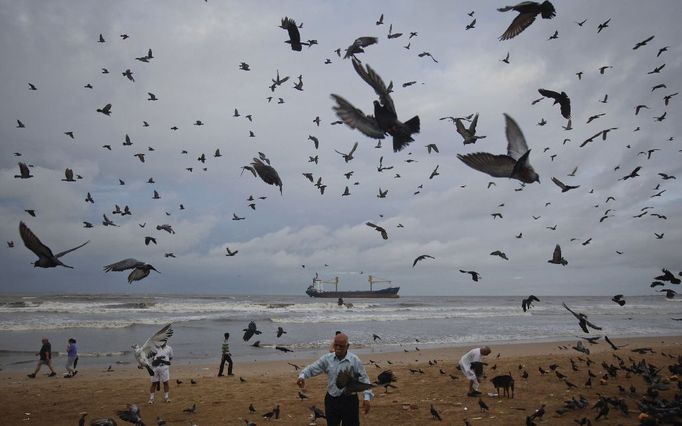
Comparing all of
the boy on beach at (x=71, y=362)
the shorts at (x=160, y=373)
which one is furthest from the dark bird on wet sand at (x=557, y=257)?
the boy on beach at (x=71, y=362)

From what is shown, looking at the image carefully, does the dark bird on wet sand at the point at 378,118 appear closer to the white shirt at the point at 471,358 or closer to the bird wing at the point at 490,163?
the bird wing at the point at 490,163

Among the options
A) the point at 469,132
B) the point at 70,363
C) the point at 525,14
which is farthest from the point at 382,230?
the point at 70,363

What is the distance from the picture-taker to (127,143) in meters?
16.2

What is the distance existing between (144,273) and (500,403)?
27.1 ft

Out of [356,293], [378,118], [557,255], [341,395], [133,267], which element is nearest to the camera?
[341,395]

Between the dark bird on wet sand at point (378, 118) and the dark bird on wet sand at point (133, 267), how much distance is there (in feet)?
14.4

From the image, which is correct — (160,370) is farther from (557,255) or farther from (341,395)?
(557,255)

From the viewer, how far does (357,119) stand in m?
6.25

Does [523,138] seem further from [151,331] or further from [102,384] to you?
[151,331]

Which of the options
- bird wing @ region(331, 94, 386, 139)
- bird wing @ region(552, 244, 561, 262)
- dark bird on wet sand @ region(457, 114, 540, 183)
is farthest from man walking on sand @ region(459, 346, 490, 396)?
bird wing @ region(331, 94, 386, 139)

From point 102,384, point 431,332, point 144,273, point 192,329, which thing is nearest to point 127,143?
point 102,384

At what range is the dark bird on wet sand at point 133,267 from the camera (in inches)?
304

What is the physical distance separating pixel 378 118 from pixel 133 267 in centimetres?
517

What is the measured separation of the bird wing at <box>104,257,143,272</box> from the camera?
7.68 meters
